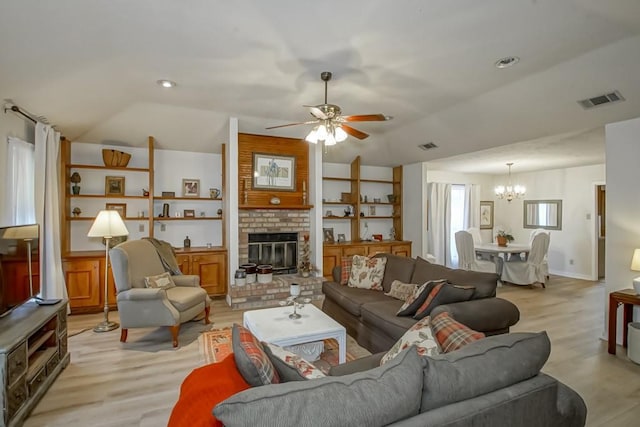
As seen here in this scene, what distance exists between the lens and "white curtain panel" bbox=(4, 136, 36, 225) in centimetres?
332

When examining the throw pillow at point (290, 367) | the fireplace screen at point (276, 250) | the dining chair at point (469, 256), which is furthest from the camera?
the dining chair at point (469, 256)

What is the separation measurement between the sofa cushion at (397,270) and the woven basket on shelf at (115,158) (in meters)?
4.23

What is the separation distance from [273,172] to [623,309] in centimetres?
479

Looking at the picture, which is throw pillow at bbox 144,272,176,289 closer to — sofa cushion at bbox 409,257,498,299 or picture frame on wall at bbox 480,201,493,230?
sofa cushion at bbox 409,257,498,299

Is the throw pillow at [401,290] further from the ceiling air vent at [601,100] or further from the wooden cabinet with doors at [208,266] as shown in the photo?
the wooden cabinet with doors at [208,266]

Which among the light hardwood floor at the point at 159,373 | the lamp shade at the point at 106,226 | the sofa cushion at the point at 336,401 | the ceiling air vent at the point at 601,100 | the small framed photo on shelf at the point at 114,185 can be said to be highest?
the ceiling air vent at the point at 601,100

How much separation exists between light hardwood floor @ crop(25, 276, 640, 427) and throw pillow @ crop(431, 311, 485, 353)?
57.4 inches

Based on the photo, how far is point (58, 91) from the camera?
3.31m

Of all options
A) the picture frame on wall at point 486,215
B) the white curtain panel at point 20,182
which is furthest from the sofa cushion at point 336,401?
the picture frame on wall at point 486,215

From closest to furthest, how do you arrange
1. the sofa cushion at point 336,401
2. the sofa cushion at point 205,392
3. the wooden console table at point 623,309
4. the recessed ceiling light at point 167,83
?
the sofa cushion at point 336,401 < the sofa cushion at point 205,392 < the wooden console table at point 623,309 < the recessed ceiling light at point 167,83

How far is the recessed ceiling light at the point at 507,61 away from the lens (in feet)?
9.61

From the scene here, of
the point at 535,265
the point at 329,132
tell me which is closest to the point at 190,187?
the point at 329,132

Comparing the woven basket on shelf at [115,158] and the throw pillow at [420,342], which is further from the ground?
the woven basket on shelf at [115,158]

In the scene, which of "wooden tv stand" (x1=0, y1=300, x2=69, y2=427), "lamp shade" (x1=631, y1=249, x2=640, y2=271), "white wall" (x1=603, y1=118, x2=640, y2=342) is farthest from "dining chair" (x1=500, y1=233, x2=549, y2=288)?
"wooden tv stand" (x1=0, y1=300, x2=69, y2=427)
